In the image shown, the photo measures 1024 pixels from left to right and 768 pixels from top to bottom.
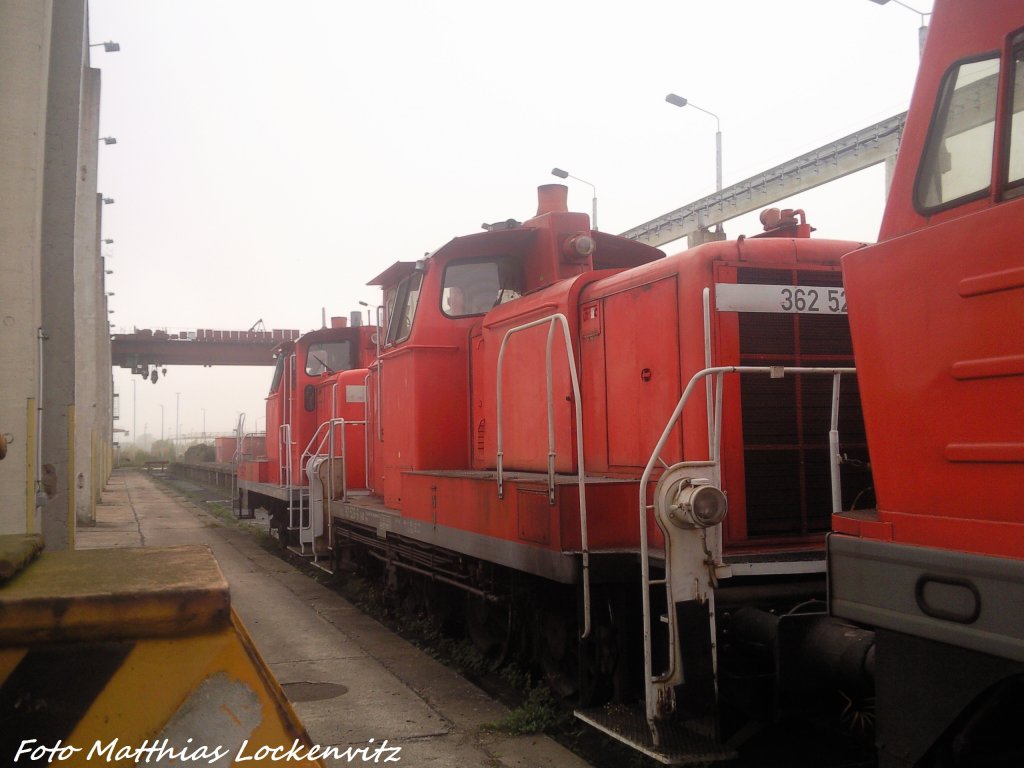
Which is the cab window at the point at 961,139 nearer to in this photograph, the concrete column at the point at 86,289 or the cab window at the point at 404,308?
the cab window at the point at 404,308

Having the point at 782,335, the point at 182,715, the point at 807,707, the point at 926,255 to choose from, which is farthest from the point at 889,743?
the point at 782,335

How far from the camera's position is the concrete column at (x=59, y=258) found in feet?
24.8

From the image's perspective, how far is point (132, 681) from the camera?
1.90 metres

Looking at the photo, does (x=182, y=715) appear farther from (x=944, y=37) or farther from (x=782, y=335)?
(x=782, y=335)

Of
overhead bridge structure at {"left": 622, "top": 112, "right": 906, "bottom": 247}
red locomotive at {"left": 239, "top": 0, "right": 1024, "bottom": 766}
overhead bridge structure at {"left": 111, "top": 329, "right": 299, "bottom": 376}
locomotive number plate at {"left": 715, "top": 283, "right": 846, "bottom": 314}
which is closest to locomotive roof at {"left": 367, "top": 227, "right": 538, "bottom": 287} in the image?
red locomotive at {"left": 239, "top": 0, "right": 1024, "bottom": 766}

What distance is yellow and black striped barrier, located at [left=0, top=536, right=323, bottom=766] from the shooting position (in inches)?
72.2

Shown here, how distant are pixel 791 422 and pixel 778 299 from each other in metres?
0.65

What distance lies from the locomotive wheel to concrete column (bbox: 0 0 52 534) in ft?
11.0

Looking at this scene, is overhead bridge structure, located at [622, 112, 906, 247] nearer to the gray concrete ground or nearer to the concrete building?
the gray concrete ground

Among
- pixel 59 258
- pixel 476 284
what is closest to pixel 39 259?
pixel 59 258

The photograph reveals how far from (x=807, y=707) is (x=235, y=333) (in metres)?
51.0

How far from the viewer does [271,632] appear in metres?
7.92

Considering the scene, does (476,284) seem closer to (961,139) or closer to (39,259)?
(39,259)

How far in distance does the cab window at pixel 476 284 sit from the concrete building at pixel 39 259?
317 cm
